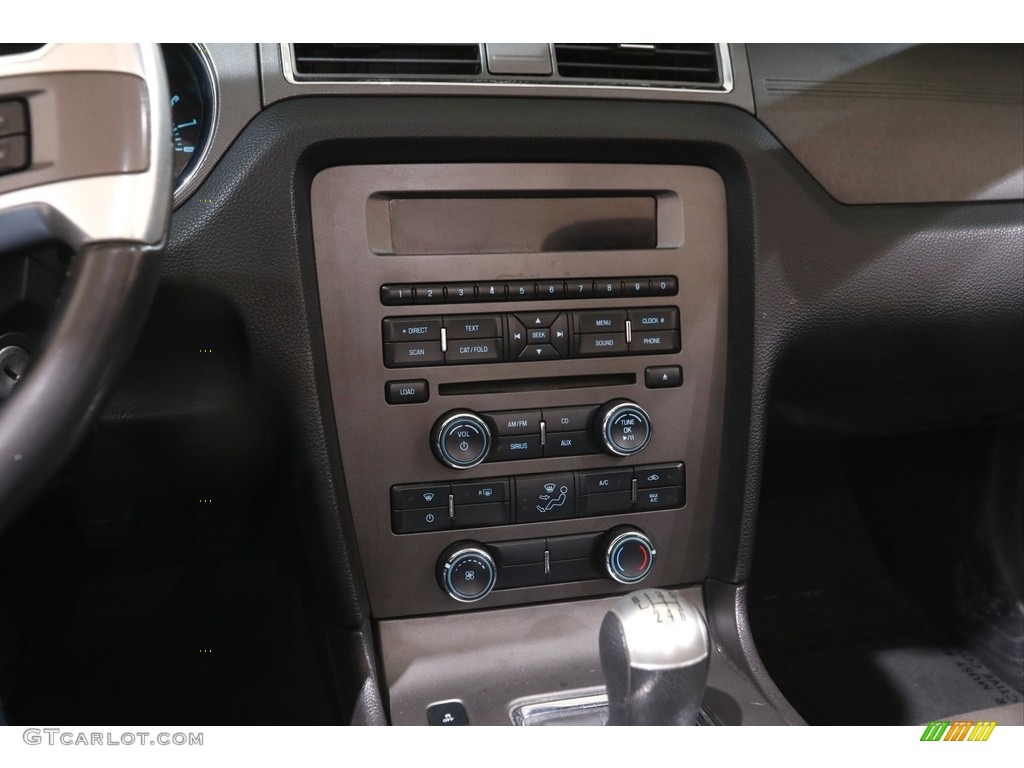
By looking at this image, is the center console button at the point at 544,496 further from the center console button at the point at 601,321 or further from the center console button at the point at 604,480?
the center console button at the point at 601,321

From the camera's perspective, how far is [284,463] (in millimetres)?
943

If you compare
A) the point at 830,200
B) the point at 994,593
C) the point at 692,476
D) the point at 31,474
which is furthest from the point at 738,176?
the point at 994,593

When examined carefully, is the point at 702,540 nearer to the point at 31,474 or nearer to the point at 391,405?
the point at 391,405

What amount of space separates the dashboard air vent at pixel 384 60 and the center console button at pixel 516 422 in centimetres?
36

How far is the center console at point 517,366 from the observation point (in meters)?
0.86

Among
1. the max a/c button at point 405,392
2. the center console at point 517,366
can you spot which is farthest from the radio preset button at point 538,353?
the max a/c button at point 405,392

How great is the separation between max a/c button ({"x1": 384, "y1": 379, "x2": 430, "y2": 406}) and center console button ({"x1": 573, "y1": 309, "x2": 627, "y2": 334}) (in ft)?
0.60

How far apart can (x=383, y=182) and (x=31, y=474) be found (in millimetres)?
468

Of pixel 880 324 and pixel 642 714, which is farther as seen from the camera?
pixel 880 324

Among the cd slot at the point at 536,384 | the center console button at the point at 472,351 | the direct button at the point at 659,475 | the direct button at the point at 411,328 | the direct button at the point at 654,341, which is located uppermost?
the direct button at the point at 411,328

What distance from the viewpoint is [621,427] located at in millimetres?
913

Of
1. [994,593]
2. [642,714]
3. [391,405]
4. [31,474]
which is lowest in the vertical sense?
[994,593]

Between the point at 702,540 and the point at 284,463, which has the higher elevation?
the point at 284,463

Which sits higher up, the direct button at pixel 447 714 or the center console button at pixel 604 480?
the center console button at pixel 604 480
